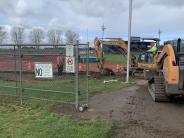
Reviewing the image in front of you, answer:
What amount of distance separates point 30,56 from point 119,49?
15.1 m

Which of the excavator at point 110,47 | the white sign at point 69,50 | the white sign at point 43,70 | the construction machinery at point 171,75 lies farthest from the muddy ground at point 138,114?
the excavator at point 110,47

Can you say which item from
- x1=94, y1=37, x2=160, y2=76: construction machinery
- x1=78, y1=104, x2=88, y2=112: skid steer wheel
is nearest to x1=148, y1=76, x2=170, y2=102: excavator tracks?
x1=78, y1=104, x2=88, y2=112: skid steer wheel

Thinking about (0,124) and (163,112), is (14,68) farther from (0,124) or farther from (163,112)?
(163,112)

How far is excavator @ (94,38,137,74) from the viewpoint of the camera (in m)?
26.2

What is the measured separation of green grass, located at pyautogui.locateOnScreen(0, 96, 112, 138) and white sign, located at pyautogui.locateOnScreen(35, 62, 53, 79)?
4.15 feet

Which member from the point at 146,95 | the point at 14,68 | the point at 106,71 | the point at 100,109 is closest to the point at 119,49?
the point at 106,71

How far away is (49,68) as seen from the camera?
40.4 feet

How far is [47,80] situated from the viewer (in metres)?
12.6

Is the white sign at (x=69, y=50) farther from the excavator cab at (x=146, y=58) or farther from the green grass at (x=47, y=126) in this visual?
the excavator cab at (x=146, y=58)

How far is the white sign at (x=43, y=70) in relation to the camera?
40.4 ft

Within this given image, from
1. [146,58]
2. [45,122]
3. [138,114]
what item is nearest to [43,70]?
[45,122]

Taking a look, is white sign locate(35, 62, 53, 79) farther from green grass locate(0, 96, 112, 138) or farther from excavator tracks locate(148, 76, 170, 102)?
excavator tracks locate(148, 76, 170, 102)

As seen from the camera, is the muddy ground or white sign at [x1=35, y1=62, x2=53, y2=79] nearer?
the muddy ground

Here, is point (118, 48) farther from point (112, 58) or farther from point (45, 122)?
point (45, 122)
